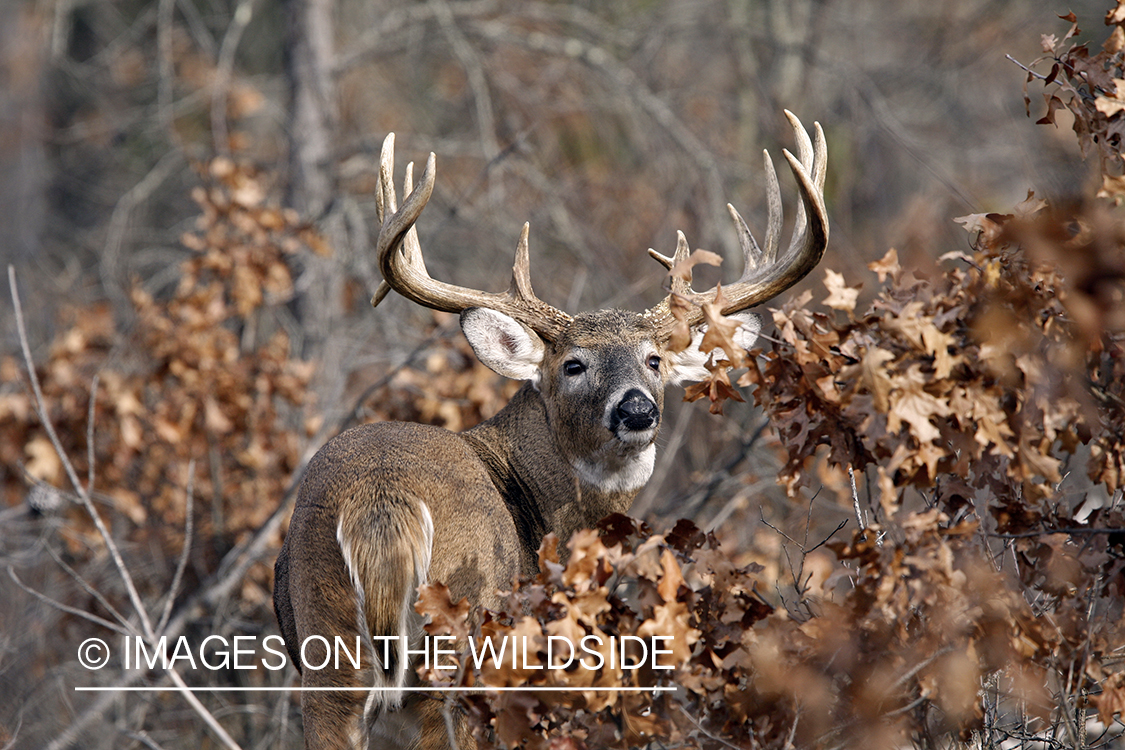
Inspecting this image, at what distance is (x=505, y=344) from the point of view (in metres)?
4.54

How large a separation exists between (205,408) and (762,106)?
5.61 m

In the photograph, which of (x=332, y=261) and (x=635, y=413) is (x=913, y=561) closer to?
(x=635, y=413)

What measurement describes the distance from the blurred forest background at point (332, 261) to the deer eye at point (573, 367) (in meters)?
0.93

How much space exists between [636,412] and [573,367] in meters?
0.45

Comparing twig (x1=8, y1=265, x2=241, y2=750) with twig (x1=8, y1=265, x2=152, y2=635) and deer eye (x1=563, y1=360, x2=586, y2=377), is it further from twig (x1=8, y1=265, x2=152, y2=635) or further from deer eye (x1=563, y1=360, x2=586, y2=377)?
deer eye (x1=563, y1=360, x2=586, y2=377)

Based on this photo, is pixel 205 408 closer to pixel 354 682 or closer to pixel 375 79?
pixel 354 682

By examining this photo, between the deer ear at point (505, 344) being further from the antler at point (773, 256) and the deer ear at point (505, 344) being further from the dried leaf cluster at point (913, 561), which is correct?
the dried leaf cluster at point (913, 561)

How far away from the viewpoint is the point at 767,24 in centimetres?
1322

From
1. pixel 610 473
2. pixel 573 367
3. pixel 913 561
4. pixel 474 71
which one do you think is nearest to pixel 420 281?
pixel 573 367

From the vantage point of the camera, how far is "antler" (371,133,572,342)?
4156mm

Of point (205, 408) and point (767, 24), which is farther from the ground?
point (767, 24)

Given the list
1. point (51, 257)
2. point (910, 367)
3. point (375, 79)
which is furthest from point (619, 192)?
point (910, 367)
